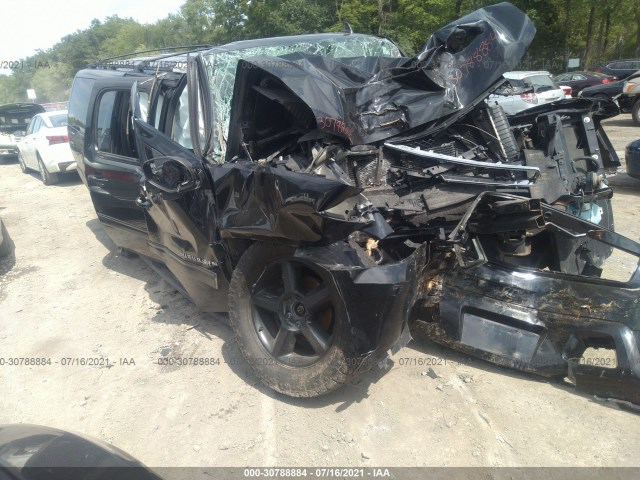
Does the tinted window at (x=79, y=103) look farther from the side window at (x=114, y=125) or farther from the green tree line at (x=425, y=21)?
the green tree line at (x=425, y=21)

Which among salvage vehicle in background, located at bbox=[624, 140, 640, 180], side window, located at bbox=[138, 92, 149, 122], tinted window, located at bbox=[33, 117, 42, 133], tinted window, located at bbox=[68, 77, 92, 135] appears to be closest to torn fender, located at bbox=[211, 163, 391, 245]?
side window, located at bbox=[138, 92, 149, 122]

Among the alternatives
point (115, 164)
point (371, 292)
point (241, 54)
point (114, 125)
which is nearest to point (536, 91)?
point (241, 54)

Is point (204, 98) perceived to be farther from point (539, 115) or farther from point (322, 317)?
point (539, 115)

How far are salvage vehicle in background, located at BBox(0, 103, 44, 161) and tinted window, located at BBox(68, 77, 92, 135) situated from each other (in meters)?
10.1

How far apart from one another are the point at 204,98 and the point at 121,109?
5.10ft

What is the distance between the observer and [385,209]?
299cm

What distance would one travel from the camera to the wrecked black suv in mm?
2818

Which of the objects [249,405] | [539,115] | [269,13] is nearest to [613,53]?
[269,13]

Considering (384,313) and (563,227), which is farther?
(563,227)

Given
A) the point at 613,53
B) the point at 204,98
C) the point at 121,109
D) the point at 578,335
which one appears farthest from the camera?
the point at 613,53

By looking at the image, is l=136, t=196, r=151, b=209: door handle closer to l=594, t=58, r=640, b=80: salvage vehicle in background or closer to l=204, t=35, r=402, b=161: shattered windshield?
l=204, t=35, r=402, b=161: shattered windshield

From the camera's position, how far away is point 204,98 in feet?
11.8

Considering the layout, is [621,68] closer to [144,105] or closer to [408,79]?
[408,79]

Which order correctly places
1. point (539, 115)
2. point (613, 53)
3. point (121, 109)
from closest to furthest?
point (539, 115), point (121, 109), point (613, 53)
